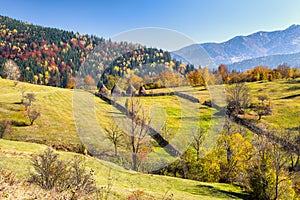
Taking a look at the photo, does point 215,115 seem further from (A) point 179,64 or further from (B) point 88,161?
(A) point 179,64

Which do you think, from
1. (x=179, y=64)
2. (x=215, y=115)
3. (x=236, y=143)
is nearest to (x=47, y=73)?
(x=215, y=115)

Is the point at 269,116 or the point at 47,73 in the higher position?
the point at 47,73

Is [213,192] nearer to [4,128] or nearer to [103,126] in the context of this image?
[103,126]

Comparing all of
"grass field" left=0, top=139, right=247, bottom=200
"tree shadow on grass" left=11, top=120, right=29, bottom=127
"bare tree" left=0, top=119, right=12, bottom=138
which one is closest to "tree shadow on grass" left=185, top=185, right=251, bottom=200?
"grass field" left=0, top=139, right=247, bottom=200

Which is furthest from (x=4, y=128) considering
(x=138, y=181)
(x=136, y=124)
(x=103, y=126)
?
(x=138, y=181)

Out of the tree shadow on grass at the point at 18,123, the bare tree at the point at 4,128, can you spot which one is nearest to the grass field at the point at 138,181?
the bare tree at the point at 4,128

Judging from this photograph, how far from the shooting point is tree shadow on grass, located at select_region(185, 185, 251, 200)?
3005 centimetres

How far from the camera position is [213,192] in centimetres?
3222

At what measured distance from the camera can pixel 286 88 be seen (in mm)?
110188

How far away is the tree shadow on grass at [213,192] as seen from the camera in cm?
3005

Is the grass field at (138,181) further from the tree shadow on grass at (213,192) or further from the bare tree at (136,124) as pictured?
the bare tree at (136,124)

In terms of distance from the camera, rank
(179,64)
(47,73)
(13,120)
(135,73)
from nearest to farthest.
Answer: (179,64), (135,73), (13,120), (47,73)

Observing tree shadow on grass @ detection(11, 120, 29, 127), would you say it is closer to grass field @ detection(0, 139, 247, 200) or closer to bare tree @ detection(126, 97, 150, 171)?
grass field @ detection(0, 139, 247, 200)

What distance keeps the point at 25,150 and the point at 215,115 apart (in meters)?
55.8
